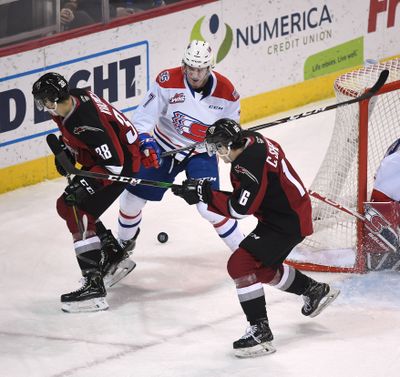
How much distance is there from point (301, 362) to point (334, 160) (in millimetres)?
1493

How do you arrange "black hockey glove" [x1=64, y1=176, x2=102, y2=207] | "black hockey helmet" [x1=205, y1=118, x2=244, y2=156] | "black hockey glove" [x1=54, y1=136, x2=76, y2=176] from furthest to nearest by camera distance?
"black hockey glove" [x1=54, y1=136, x2=76, y2=176] → "black hockey glove" [x1=64, y1=176, x2=102, y2=207] → "black hockey helmet" [x1=205, y1=118, x2=244, y2=156]

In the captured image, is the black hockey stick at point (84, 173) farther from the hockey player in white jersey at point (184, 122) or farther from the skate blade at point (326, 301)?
the skate blade at point (326, 301)

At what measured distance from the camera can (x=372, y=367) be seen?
474cm

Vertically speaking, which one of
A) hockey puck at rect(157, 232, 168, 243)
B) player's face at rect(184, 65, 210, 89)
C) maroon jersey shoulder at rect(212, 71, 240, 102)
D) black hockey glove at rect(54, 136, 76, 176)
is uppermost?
player's face at rect(184, 65, 210, 89)

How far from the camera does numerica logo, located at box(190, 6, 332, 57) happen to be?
807cm

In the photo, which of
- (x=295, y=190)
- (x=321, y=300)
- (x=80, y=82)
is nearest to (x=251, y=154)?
(x=295, y=190)

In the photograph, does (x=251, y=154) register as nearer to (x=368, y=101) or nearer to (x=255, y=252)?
(x=255, y=252)

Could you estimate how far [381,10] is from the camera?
9117mm

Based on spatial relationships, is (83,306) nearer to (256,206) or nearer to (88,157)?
(88,157)

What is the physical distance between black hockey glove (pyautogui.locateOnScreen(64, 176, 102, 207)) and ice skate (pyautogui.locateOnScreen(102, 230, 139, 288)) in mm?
486

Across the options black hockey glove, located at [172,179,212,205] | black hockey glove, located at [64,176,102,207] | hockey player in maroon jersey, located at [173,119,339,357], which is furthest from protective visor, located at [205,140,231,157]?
Result: black hockey glove, located at [64,176,102,207]

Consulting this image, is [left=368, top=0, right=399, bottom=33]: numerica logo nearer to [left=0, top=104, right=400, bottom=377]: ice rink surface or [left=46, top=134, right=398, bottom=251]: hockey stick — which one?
[left=0, top=104, right=400, bottom=377]: ice rink surface

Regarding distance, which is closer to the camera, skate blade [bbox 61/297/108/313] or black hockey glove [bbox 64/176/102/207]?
black hockey glove [bbox 64/176/102/207]

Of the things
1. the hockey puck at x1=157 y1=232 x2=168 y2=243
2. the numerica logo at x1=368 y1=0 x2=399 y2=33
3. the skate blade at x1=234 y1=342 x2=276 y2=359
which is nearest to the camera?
the skate blade at x1=234 y1=342 x2=276 y2=359
